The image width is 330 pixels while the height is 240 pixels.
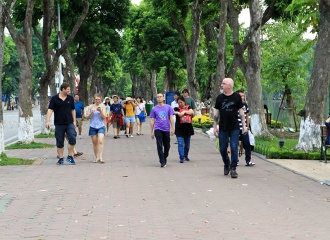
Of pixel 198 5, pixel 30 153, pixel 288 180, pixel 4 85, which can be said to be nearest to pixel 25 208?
pixel 288 180

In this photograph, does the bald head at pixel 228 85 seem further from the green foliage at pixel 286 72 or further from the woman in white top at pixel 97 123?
the green foliage at pixel 286 72

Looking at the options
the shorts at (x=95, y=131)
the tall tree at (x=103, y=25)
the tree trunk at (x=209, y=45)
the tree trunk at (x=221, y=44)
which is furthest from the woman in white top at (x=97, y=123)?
the tree trunk at (x=209, y=45)

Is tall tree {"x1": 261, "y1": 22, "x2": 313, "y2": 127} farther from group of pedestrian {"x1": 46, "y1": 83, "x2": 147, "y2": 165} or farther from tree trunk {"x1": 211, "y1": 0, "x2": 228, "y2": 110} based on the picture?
group of pedestrian {"x1": 46, "y1": 83, "x2": 147, "y2": 165}

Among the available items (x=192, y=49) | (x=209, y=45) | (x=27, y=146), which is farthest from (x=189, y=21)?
(x=27, y=146)

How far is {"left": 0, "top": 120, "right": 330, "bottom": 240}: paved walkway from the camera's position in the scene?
749 centimetres

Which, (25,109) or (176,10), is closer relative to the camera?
(25,109)

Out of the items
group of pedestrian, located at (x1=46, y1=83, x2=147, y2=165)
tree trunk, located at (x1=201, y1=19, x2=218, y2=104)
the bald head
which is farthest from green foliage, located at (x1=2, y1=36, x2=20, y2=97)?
the bald head

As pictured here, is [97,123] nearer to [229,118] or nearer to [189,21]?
[229,118]

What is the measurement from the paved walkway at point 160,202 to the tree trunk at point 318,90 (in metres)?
2.19

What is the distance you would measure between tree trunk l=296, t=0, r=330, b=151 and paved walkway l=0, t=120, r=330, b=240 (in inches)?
86.4

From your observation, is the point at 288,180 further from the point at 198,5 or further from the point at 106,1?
the point at 106,1

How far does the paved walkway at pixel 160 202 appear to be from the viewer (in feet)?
24.6

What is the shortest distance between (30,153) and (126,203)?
10131 millimetres

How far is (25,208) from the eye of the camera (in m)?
9.13
